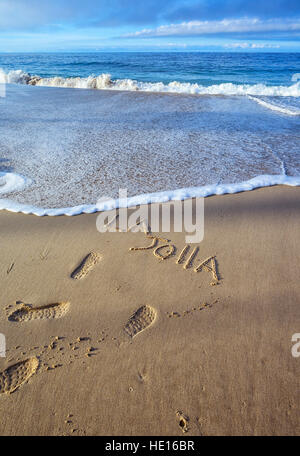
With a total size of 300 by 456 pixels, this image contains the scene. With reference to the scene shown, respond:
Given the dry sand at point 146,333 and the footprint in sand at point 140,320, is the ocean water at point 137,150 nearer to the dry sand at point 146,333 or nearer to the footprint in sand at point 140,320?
the dry sand at point 146,333

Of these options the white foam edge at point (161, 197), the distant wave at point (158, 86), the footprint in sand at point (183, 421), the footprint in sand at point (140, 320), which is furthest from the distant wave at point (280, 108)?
the footprint in sand at point (183, 421)

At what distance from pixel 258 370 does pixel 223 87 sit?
12.7m

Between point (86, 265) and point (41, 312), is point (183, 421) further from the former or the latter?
point (86, 265)

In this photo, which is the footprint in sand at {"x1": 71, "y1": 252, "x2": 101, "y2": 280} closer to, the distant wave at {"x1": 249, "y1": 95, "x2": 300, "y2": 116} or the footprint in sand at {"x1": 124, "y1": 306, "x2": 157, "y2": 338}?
the footprint in sand at {"x1": 124, "y1": 306, "x2": 157, "y2": 338}

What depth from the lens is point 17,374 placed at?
1488 mm

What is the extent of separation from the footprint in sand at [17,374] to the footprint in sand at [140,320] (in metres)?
0.52

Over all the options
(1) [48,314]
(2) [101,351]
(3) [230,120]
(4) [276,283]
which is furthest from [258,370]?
(3) [230,120]

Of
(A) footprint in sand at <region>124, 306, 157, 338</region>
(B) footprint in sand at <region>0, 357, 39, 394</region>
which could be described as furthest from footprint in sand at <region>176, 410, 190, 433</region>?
(B) footprint in sand at <region>0, 357, 39, 394</region>

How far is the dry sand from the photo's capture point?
52.2 inches

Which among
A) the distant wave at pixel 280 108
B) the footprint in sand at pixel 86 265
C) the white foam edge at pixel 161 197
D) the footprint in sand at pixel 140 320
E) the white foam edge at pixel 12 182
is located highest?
the distant wave at pixel 280 108

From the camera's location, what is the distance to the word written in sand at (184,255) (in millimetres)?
2135

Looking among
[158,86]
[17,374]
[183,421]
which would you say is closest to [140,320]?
[183,421]

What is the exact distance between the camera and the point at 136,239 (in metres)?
2.45
